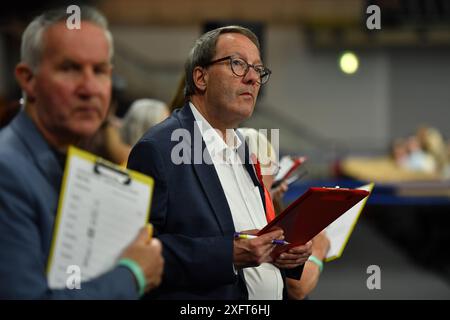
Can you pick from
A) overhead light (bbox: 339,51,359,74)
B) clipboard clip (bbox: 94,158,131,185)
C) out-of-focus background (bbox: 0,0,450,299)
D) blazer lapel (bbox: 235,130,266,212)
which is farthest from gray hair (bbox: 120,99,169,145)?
out-of-focus background (bbox: 0,0,450,299)

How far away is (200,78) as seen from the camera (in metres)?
1.57

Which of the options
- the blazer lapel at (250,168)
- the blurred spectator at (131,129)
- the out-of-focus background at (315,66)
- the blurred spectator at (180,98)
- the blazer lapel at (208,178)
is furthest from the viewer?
the out-of-focus background at (315,66)

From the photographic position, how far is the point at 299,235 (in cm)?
154

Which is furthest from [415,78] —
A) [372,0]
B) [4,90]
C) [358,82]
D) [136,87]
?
[372,0]

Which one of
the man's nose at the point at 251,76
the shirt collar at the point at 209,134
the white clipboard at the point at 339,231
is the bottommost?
the white clipboard at the point at 339,231

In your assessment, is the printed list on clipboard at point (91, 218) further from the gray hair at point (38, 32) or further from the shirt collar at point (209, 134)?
the shirt collar at point (209, 134)

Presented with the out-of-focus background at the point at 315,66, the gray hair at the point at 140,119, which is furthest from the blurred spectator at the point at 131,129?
the out-of-focus background at the point at 315,66

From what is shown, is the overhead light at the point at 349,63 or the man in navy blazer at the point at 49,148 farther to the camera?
the overhead light at the point at 349,63

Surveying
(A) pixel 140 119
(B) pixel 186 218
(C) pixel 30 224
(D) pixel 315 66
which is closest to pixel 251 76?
(B) pixel 186 218

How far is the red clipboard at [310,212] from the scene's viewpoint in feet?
4.63

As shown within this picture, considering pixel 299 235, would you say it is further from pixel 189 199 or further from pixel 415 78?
pixel 415 78

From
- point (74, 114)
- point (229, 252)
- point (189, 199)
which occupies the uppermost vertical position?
point (74, 114)

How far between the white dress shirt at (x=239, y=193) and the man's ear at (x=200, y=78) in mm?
57

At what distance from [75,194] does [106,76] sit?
0.26m
